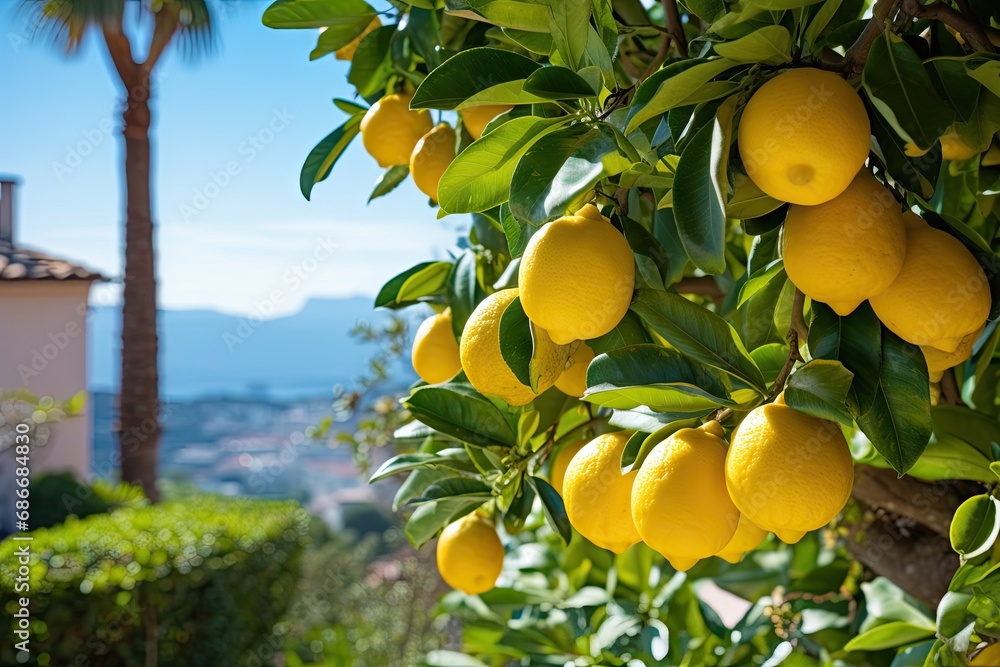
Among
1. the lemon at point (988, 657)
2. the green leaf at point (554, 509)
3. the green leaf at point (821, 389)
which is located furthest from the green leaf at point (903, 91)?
the lemon at point (988, 657)

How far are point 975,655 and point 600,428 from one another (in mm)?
302

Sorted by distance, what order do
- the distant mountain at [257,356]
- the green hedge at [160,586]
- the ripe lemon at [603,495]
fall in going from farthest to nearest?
1. the distant mountain at [257,356]
2. the green hedge at [160,586]
3. the ripe lemon at [603,495]

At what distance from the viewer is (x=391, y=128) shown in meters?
0.58

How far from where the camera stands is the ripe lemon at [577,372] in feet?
1.57

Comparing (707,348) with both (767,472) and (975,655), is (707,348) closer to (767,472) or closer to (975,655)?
(767,472)

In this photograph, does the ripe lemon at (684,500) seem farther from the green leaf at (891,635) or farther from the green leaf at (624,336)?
the green leaf at (891,635)

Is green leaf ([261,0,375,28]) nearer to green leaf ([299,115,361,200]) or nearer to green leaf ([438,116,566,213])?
green leaf ([299,115,361,200])

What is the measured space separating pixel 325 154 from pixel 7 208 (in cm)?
252

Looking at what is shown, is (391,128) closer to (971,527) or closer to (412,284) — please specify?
(412,284)

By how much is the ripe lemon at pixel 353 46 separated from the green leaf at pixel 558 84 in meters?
0.29

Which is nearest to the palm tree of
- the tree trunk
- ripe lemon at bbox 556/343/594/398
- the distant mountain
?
the tree trunk

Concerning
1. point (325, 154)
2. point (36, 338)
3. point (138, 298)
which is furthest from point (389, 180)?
point (138, 298)

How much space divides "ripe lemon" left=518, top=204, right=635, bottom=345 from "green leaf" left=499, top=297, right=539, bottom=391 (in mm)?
29

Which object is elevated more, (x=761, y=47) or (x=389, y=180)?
(x=761, y=47)
